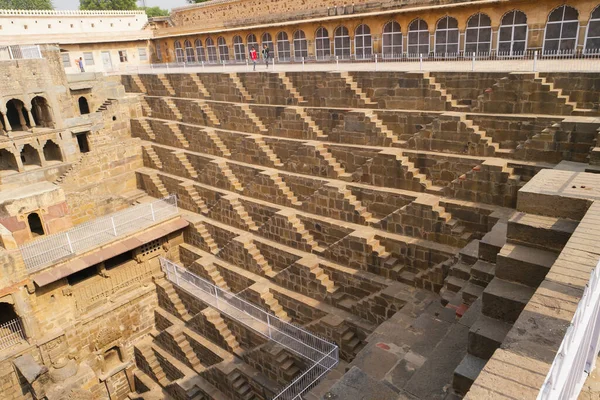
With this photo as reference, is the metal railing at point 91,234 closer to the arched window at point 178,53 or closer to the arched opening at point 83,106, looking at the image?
the arched opening at point 83,106

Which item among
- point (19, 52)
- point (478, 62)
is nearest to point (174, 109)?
point (19, 52)

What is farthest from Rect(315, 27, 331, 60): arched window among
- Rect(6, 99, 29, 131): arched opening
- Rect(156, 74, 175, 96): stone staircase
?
Rect(6, 99, 29, 131): arched opening

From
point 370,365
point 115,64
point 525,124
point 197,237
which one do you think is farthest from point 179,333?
point 115,64

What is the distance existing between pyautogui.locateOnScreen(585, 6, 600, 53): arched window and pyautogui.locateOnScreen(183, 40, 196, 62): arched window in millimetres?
22392

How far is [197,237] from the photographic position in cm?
1662

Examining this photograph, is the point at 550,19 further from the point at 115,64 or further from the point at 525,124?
the point at 115,64

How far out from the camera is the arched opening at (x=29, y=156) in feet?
63.8

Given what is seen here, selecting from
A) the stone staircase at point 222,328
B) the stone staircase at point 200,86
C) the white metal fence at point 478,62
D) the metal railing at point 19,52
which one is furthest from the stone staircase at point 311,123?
the metal railing at point 19,52

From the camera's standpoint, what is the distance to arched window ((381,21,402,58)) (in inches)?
697

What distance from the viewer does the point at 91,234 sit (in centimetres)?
1536

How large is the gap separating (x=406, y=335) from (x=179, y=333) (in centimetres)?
886

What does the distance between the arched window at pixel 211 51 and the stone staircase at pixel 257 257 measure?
1637 cm

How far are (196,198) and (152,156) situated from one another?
489 centimetres

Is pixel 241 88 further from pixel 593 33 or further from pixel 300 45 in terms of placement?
pixel 593 33
